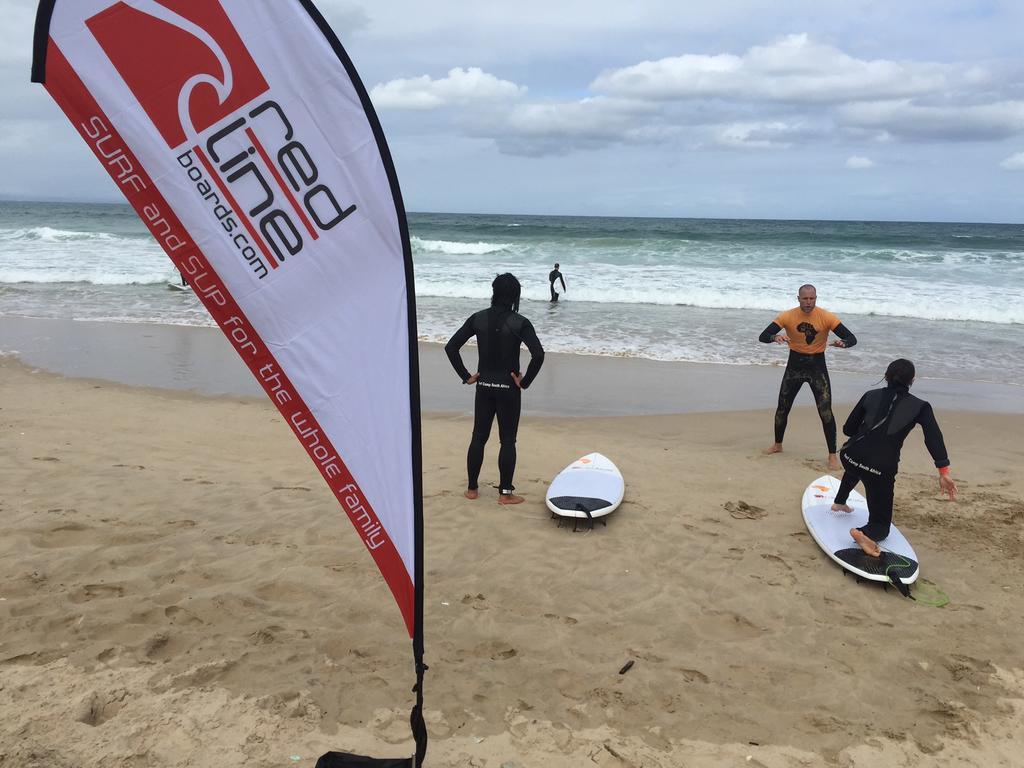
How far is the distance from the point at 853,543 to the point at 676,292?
16609mm

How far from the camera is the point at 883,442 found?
4715 mm

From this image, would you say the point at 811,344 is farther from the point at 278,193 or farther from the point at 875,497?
the point at 278,193

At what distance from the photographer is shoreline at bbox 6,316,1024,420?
9.55m

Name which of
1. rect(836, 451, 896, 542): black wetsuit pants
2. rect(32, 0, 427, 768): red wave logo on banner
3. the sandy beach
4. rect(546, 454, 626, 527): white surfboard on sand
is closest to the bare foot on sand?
rect(836, 451, 896, 542): black wetsuit pants

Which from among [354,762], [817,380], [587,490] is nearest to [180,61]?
[354,762]

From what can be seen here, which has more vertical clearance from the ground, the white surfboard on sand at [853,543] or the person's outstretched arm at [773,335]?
the person's outstretched arm at [773,335]

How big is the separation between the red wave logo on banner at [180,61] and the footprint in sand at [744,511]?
4868mm

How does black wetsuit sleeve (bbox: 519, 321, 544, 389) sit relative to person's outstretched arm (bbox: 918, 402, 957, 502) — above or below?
above

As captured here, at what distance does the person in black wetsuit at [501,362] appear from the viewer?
538 cm

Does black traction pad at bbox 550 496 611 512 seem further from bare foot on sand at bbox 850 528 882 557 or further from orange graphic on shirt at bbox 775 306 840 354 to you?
orange graphic on shirt at bbox 775 306 840 354

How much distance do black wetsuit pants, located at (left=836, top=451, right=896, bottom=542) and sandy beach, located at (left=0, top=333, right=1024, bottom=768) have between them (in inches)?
14.3

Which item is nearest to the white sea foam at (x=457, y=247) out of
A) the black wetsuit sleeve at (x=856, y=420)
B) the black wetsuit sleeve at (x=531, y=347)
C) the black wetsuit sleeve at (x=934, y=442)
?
the black wetsuit sleeve at (x=531, y=347)

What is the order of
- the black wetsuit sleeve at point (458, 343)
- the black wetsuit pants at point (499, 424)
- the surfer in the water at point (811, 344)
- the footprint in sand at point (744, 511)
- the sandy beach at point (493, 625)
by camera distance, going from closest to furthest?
the sandy beach at point (493, 625) < the black wetsuit sleeve at point (458, 343) < the black wetsuit pants at point (499, 424) < the footprint in sand at point (744, 511) < the surfer in the water at point (811, 344)

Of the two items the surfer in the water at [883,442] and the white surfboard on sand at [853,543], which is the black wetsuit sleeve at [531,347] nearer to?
the surfer in the water at [883,442]
